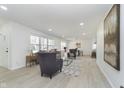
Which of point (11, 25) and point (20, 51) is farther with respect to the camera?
point (20, 51)

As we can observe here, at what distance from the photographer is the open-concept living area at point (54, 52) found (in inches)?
106

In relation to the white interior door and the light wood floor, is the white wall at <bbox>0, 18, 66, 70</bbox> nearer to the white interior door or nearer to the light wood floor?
the white interior door

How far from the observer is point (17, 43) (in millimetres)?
5188

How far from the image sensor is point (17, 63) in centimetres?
519

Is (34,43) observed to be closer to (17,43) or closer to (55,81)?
(17,43)

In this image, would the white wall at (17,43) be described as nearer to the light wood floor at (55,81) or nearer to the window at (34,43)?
the window at (34,43)

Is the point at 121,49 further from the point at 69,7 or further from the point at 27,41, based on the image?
the point at 27,41

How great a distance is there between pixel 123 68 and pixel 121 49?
0.39 metres

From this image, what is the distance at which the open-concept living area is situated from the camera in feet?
8.83

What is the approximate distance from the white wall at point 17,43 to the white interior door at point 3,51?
0.46 metres

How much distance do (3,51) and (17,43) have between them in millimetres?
957

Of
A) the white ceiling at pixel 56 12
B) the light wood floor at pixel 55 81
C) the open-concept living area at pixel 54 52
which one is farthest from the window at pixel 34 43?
the light wood floor at pixel 55 81

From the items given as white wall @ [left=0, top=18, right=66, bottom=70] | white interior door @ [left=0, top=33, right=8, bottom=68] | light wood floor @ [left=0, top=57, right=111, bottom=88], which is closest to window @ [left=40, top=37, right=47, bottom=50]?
white wall @ [left=0, top=18, right=66, bottom=70]
